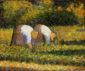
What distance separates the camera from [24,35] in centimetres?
432

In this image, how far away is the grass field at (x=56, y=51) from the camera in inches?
164

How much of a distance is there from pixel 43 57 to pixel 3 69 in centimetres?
46

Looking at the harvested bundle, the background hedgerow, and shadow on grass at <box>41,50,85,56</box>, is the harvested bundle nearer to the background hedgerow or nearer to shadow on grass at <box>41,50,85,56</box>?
the background hedgerow

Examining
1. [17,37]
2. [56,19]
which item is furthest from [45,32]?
[17,37]

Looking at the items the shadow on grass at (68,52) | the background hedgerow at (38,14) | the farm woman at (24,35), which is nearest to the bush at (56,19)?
the background hedgerow at (38,14)

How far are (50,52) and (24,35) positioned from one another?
1.15 feet

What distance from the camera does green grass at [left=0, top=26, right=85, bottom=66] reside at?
419cm

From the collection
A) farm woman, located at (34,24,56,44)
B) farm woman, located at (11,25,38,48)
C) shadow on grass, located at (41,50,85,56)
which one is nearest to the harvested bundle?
farm woman, located at (11,25,38,48)

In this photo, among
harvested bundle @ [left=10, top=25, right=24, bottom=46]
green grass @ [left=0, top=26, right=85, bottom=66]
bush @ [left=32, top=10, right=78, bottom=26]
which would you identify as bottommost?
green grass @ [left=0, top=26, right=85, bottom=66]

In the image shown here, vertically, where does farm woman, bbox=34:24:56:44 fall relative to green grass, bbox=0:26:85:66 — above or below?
above

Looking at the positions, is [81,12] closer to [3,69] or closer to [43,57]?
[43,57]

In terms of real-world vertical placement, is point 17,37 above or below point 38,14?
below

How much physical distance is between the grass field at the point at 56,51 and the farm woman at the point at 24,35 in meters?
0.06

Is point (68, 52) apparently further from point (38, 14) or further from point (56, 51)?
point (38, 14)
